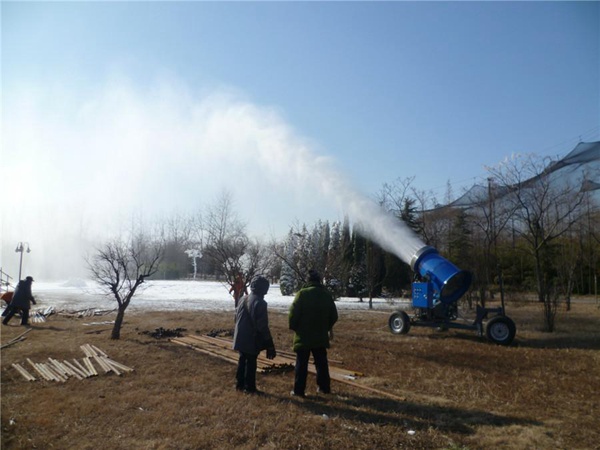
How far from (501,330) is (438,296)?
6.12 ft

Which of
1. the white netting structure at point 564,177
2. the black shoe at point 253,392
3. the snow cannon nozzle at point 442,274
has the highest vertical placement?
the white netting structure at point 564,177

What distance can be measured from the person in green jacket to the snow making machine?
6.03 metres

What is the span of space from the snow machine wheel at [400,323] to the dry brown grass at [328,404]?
7.53ft

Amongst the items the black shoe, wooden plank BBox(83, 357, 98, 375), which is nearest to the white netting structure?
the black shoe

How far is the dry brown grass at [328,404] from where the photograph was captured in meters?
4.67

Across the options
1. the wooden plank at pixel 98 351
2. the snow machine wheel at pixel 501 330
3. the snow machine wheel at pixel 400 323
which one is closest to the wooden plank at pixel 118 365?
the wooden plank at pixel 98 351

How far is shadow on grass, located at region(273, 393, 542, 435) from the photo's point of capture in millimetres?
5061

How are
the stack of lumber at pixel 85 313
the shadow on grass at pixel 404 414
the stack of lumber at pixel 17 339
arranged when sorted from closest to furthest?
the shadow on grass at pixel 404 414
the stack of lumber at pixel 17 339
the stack of lumber at pixel 85 313

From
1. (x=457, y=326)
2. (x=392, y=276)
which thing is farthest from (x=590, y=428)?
(x=392, y=276)

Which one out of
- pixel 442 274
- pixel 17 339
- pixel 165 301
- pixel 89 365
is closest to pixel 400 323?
pixel 442 274

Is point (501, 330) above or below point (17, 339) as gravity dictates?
above

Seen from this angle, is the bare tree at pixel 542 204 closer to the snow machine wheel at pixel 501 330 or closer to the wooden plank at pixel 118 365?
the snow machine wheel at pixel 501 330

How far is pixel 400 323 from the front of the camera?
12852mm

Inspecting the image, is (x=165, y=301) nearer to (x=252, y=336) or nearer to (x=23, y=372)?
(x=23, y=372)
